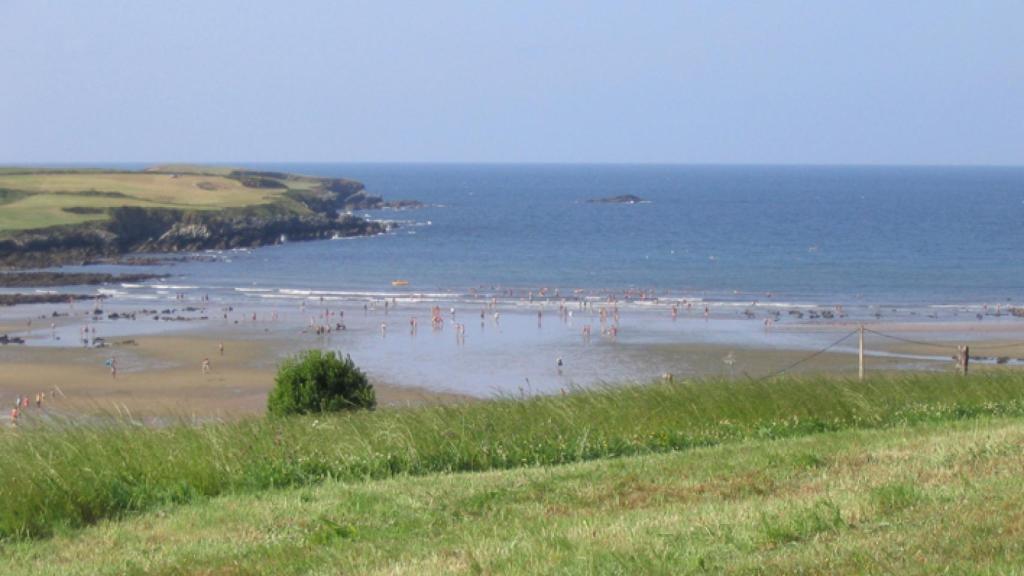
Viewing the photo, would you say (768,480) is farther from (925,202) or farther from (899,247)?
(925,202)

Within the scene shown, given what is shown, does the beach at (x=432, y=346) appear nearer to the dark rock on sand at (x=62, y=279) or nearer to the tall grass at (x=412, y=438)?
the dark rock on sand at (x=62, y=279)

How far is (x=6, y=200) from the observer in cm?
9162

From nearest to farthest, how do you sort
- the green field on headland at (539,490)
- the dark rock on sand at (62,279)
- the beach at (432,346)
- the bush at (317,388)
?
1. the green field on headland at (539,490)
2. the bush at (317,388)
3. the beach at (432,346)
4. the dark rock on sand at (62,279)

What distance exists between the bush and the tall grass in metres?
4.01

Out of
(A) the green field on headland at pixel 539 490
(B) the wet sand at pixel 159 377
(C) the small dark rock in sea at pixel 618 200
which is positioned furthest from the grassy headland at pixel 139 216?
(A) the green field on headland at pixel 539 490

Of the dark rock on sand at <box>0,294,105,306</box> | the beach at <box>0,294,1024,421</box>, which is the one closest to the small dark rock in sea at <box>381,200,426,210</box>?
the dark rock on sand at <box>0,294,105,306</box>

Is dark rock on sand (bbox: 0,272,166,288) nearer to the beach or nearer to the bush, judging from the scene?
the beach

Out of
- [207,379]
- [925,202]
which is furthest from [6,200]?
[925,202]

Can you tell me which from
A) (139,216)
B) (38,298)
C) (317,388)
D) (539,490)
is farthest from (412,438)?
(139,216)

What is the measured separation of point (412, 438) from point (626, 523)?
146 inches

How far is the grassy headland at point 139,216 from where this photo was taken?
76.5m

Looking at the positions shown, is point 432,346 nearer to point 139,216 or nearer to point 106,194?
point 139,216

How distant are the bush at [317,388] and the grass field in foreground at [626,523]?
8169 millimetres

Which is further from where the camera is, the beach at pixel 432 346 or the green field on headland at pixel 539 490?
the beach at pixel 432 346
